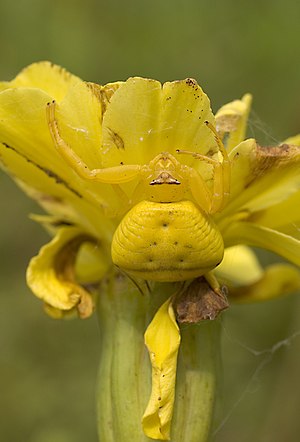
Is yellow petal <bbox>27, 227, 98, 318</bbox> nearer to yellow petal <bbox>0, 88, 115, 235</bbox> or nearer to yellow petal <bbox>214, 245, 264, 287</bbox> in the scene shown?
yellow petal <bbox>0, 88, 115, 235</bbox>

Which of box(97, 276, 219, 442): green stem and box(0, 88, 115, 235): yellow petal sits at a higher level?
box(0, 88, 115, 235): yellow petal

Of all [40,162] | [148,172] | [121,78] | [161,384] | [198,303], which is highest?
[121,78]

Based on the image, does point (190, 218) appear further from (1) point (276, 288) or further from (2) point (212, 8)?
(2) point (212, 8)

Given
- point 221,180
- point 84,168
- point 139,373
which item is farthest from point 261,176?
point 139,373

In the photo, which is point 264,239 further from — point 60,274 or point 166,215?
point 60,274

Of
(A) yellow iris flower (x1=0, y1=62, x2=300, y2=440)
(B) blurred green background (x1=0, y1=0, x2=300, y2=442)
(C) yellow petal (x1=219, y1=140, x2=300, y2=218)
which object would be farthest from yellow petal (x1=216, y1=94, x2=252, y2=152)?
(B) blurred green background (x1=0, y1=0, x2=300, y2=442)
